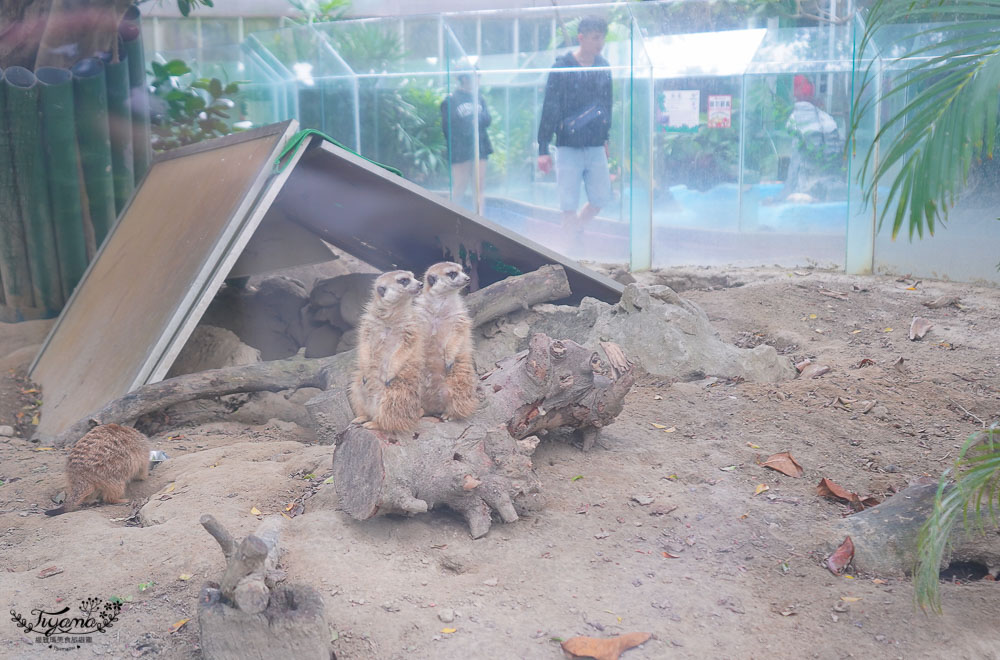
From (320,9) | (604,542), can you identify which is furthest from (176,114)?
(320,9)

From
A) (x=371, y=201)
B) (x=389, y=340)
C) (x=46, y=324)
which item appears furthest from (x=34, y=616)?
(x=46, y=324)

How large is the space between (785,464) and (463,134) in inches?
224

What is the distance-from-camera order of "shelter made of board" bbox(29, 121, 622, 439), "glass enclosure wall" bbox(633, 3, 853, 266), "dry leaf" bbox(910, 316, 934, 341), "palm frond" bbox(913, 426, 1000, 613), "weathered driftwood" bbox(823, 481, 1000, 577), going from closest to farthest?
"palm frond" bbox(913, 426, 1000, 613), "weathered driftwood" bbox(823, 481, 1000, 577), "shelter made of board" bbox(29, 121, 622, 439), "dry leaf" bbox(910, 316, 934, 341), "glass enclosure wall" bbox(633, 3, 853, 266)

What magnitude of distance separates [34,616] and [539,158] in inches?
238

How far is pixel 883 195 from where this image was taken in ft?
20.8

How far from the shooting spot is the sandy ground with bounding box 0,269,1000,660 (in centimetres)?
196

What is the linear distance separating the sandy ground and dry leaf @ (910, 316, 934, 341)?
486 millimetres

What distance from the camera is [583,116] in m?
7.00

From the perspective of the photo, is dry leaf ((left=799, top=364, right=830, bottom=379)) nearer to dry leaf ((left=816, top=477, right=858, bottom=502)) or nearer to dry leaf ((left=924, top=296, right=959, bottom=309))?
dry leaf ((left=816, top=477, right=858, bottom=502))

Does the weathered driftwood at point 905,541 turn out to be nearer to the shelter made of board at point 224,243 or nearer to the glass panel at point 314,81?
the shelter made of board at point 224,243

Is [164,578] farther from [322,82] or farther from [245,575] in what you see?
[322,82]

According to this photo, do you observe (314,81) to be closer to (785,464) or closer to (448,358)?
(448,358)

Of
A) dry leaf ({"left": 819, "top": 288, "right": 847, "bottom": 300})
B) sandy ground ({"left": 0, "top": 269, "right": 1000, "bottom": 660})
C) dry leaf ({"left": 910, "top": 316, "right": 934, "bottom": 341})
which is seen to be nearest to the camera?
sandy ground ({"left": 0, "top": 269, "right": 1000, "bottom": 660})

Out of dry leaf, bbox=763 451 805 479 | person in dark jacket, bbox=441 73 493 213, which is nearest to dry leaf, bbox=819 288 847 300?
dry leaf, bbox=763 451 805 479
